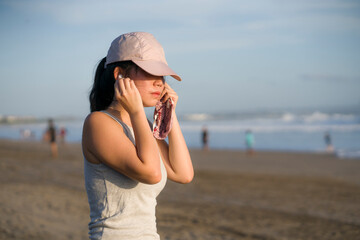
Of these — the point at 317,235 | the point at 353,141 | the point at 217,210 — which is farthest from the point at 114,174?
the point at 353,141

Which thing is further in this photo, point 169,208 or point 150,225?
point 169,208

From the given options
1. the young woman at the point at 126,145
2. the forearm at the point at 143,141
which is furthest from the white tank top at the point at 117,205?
the forearm at the point at 143,141

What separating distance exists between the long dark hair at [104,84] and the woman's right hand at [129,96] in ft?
0.45

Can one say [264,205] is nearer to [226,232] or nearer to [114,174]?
[226,232]

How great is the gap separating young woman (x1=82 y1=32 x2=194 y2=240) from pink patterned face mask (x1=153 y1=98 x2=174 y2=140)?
0.09 m

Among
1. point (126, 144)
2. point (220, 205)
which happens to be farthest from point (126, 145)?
point (220, 205)

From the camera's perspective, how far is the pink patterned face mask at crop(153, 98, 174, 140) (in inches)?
79.3

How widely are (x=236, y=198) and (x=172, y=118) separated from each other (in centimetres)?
945

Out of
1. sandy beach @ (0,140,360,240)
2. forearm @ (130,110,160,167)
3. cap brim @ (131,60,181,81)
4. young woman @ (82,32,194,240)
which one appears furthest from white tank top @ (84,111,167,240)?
sandy beach @ (0,140,360,240)

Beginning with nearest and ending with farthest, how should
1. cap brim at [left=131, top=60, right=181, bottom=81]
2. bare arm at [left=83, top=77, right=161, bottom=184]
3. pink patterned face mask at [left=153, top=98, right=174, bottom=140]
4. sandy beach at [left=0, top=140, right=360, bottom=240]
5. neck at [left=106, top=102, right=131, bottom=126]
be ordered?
1. bare arm at [left=83, top=77, right=161, bottom=184]
2. cap brim at [left=131, top=60, right=181, bottom=81]
3. neck at [left=106, top=102, right=131, bottom=126]
4. pink patterned face mask at [left=153, top=98, right=174, bottom=140]
5. sandy beach at [left=0, top=140, right=360, bottom=240]

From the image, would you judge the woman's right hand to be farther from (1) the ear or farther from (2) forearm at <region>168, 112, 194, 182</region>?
(2) forearm at <region>168, 112, 194, 182</region>

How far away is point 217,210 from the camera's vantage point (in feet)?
30.0

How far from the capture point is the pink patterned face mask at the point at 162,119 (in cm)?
201

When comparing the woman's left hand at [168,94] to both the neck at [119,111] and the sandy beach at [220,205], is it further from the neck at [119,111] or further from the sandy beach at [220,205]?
the sandy beach at [220,205]
